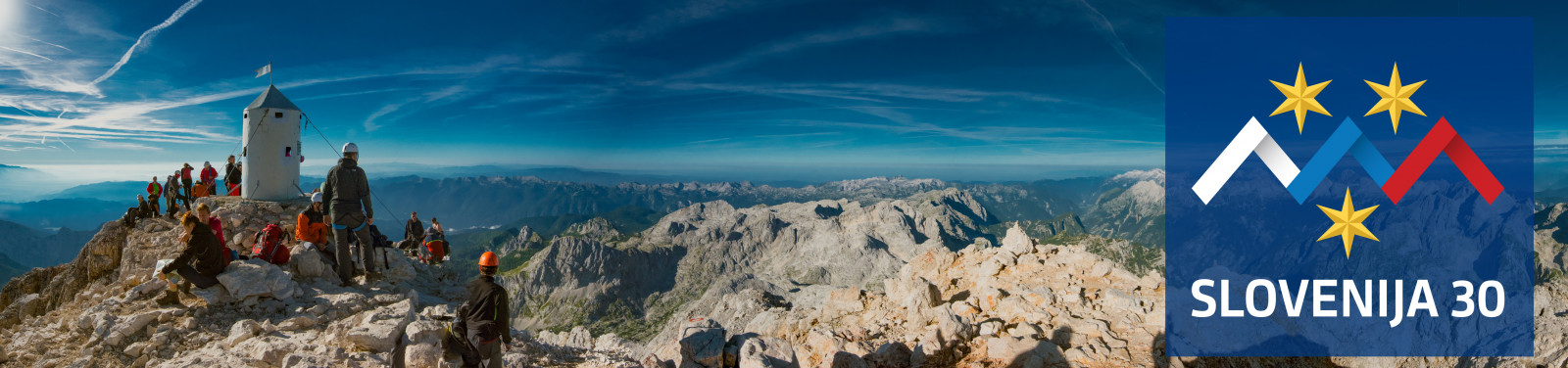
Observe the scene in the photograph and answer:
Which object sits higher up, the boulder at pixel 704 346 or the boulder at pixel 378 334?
the boulder at pixel 378 334

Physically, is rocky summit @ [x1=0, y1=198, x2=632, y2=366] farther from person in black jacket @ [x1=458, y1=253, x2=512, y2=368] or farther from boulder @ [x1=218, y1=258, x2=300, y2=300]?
person in black jacket @ [x1=458, y1=253, x2=512, y2=368]

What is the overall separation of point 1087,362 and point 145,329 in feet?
66.3

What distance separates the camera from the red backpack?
15.1 m

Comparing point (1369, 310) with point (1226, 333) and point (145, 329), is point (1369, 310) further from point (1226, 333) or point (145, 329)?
point (145, 329)

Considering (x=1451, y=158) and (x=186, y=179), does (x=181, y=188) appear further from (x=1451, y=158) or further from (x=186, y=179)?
(x=1451, y=158)

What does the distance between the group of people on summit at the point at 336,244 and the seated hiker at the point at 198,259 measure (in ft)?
0.05

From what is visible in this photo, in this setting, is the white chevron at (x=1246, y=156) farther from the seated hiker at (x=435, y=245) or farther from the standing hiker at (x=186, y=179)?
the standing hiker at (x=186, y=179)

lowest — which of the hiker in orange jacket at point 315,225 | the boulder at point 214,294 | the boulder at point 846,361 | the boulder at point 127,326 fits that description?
the boulder at point 846,361

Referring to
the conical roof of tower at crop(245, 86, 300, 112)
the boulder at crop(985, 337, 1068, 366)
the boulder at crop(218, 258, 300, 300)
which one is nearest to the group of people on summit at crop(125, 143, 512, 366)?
the boulder at crop(218, 258, 300, 300)

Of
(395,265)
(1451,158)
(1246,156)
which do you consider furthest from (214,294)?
(1451,158)

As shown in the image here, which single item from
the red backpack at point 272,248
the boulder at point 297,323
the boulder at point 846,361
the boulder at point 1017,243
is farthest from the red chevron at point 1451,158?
the red backpack at point 272,248

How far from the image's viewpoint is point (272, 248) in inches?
601

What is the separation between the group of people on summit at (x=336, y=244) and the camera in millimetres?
9586

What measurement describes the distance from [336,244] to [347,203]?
144cm
